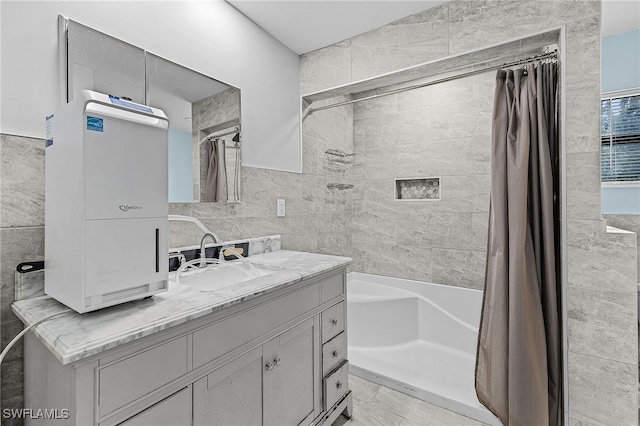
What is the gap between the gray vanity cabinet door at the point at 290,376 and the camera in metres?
1.21

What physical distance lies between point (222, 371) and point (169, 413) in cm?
19

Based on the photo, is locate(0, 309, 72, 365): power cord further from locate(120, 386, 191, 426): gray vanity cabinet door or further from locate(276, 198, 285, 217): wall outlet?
locate(276, 198, 285, 217): wall outlet

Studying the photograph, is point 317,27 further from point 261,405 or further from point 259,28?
point 261,405

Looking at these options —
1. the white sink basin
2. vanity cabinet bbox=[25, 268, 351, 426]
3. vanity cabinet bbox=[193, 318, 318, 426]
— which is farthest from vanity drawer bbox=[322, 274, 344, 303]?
the white sink basin

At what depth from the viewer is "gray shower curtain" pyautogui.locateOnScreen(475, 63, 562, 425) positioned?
154cm

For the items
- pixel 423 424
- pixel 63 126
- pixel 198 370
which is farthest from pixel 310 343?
pixel 63 126

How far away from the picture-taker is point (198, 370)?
950 mm

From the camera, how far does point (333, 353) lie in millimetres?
1602

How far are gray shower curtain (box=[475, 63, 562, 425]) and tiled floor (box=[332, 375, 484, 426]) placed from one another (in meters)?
0.24

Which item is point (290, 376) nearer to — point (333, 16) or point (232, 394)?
point (232, 394)

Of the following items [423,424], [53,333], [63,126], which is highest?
[63,126]

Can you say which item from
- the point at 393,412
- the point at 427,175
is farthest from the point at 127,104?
the point at 427,175

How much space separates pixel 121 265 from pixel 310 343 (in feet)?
2.93

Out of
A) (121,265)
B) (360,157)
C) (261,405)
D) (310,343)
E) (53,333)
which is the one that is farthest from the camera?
(360,157)
